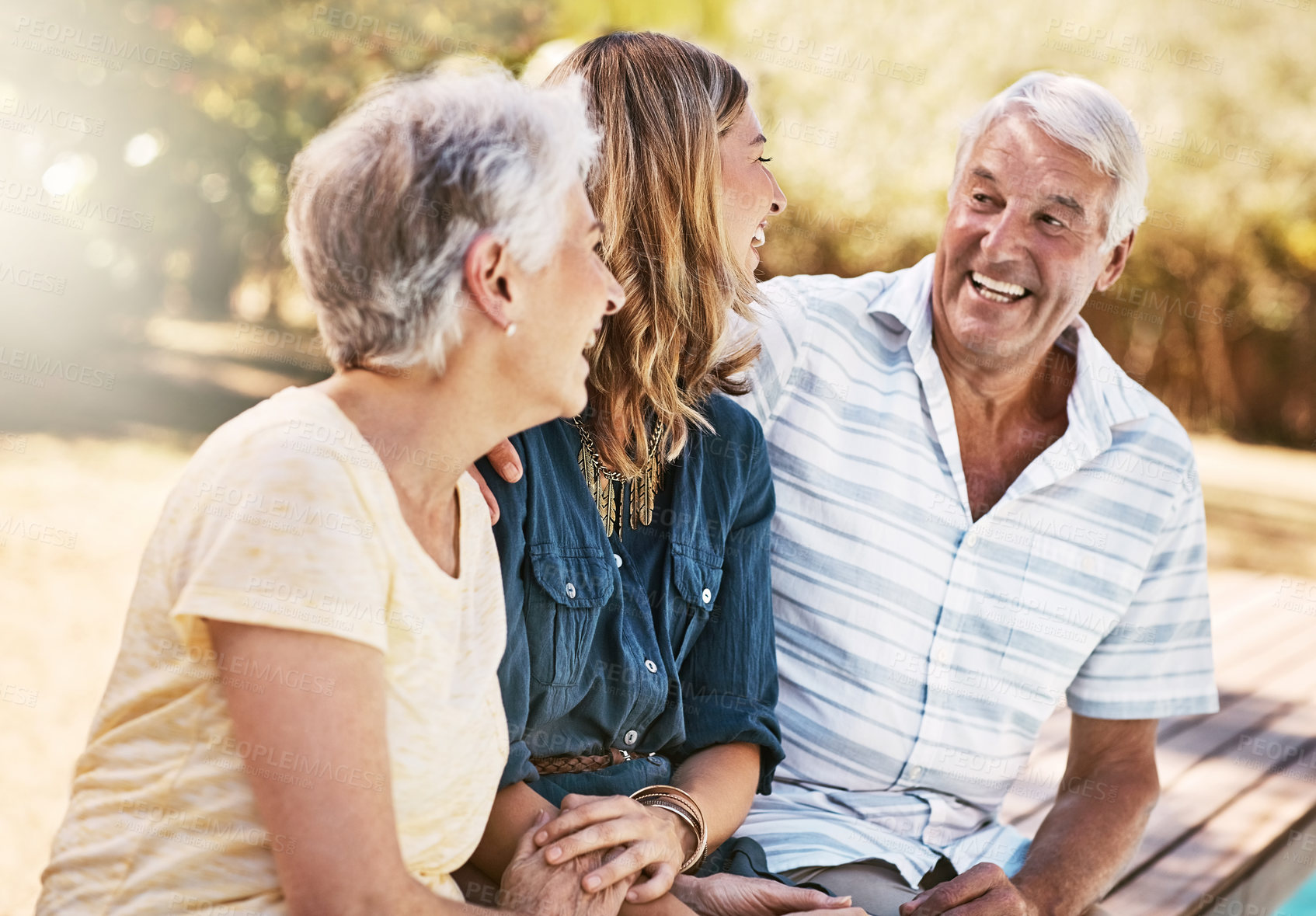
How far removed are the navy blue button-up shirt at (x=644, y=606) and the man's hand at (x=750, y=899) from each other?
0.21m

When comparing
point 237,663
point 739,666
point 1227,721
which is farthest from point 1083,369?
point 1227,721

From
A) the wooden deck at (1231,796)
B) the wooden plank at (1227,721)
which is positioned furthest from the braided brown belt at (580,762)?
the wooden plank at (1227,721)

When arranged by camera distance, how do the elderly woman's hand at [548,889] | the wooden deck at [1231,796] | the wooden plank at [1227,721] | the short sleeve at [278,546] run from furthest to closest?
the wooden plank at [1227,721] → the wooden deck at [1231,796] → the elderly woman's hand at [548,889] → the short sleeve at [278,546]

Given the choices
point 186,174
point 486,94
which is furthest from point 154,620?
point 186,174

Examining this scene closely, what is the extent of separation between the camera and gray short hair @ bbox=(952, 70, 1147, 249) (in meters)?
2.34

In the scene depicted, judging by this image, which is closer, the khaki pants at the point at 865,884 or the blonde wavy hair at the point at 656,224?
the blonde wavy hair at the point at 656,224

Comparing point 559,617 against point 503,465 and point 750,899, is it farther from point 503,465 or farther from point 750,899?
point 750,899

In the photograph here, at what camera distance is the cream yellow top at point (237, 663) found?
1194 mm

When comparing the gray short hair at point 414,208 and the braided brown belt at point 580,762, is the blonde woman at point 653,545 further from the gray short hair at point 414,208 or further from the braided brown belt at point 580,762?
the gray short hair at point 414,208

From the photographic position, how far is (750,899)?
1.79m

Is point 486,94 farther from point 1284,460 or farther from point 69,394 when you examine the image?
point 1284,460

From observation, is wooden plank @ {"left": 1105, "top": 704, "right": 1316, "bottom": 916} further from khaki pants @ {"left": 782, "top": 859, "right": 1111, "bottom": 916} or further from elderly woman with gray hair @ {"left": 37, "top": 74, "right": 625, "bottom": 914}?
elderly woman with gray hair @ {"left": 37, "top": 74, "right": 625, "bottom": 914}

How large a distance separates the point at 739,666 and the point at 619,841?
425mm

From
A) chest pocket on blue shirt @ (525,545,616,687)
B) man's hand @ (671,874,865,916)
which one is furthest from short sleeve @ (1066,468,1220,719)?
chest pocket on blue shirt @ (525,545,616,687)
